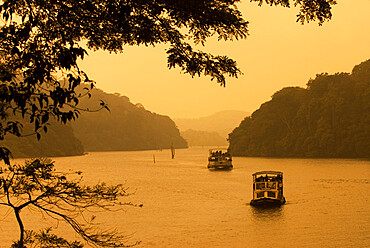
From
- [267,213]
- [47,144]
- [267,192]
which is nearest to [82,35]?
[267,213]

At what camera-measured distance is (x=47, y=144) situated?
556 feet

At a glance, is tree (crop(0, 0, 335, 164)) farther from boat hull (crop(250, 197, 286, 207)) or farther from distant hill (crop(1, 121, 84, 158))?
distant hill (crop(1, 121, 84, 158))

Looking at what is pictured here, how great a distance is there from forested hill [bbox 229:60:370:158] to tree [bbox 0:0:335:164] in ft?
390

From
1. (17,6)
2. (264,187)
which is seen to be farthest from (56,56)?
(264,187)

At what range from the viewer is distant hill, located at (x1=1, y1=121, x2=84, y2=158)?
146125 mm

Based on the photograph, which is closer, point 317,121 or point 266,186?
point 266,186

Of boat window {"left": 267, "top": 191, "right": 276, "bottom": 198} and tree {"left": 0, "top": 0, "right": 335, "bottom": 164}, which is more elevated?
tree {"left": 0, "top": 0, "right": 335, "bottom": 164}

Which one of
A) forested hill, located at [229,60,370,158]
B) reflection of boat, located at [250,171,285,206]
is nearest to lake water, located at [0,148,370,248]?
reflection of boat, located at [250,171,285,206]

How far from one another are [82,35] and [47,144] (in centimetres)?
16727

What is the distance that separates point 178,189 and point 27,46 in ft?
190

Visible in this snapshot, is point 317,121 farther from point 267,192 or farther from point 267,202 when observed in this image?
point 267,202

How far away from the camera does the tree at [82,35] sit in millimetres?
7086

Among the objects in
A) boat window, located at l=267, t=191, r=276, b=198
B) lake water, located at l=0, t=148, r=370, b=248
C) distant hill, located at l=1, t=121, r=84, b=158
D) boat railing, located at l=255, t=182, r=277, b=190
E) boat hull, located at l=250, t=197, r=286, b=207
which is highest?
distant hill, located at l=1, t=121, r=84, b=158

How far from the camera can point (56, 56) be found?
26.3ft
